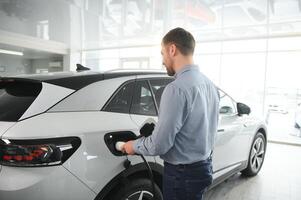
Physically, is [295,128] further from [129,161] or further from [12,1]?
[12,1]

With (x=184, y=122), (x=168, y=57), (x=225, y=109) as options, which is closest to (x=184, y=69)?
(x=168, y=57)

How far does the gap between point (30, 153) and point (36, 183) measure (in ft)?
0.50

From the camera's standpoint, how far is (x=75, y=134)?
1.51 m

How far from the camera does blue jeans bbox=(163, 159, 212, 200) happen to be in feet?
4.83

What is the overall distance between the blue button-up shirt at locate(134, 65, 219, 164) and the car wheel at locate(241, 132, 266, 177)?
7.38 ft

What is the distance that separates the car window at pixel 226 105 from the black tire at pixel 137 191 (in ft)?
4.19

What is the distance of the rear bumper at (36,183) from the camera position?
1357mm

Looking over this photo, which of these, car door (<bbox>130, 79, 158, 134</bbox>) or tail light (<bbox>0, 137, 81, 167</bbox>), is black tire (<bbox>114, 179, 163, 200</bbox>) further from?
tail light (<bbox>0, 137, 81, 167</bbox>)

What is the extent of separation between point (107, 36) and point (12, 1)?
322 centimetres

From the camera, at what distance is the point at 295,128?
320 inches

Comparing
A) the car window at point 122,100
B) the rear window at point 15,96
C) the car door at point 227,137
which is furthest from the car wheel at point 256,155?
the rear window at point 15,96

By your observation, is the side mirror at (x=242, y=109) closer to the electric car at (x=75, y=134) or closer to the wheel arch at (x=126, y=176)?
the electric car at (x=75, y=134)

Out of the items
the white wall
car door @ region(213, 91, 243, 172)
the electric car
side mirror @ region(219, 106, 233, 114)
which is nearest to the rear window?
the electric car

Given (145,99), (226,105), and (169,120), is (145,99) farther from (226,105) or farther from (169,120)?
(226,105)
